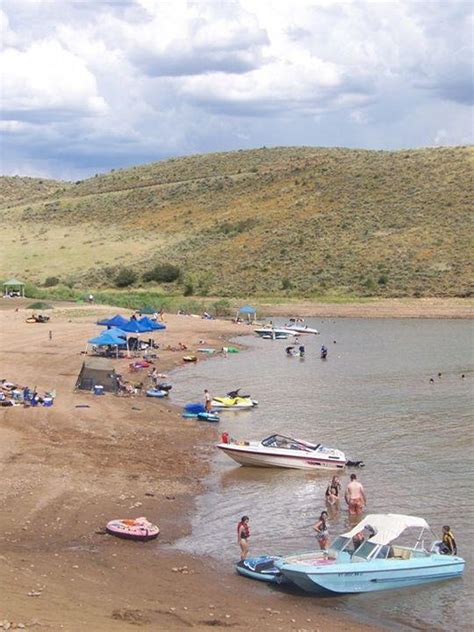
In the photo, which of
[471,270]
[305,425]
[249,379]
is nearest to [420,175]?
[471,270]

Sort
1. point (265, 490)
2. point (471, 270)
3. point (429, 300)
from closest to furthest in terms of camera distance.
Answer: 1. point (265, 490)
2. point (429, 300)
3. point (471, 270)

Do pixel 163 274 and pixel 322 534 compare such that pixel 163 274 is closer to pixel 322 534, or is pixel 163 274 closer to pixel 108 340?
pixel 108 340

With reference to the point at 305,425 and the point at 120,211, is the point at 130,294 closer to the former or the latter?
the point at 120,211

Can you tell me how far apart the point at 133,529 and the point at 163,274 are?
7576 centimetres

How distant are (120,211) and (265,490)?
104m

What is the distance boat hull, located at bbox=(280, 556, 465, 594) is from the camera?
57.2ft

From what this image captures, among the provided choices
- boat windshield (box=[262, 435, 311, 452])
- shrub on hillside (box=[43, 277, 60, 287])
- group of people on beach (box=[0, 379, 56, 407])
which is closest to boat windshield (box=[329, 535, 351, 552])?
boat windshield (box=[262, 435, 311, 452])

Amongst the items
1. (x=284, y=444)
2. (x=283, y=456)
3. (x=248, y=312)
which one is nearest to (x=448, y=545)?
(x=283, y=456)

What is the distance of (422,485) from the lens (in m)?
25.7

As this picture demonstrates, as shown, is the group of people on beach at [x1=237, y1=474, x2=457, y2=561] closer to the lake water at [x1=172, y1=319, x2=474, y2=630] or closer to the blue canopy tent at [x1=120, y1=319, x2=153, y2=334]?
the lake water at [x1=172, y1=319, x2=474, y2=630]

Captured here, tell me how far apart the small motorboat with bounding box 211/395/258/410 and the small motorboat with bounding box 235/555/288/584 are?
1799cm

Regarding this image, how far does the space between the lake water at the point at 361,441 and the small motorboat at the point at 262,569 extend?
36 cm

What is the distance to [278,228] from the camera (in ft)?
347

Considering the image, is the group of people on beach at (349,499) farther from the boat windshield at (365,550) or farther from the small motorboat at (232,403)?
the small motorboat at (232,403)
